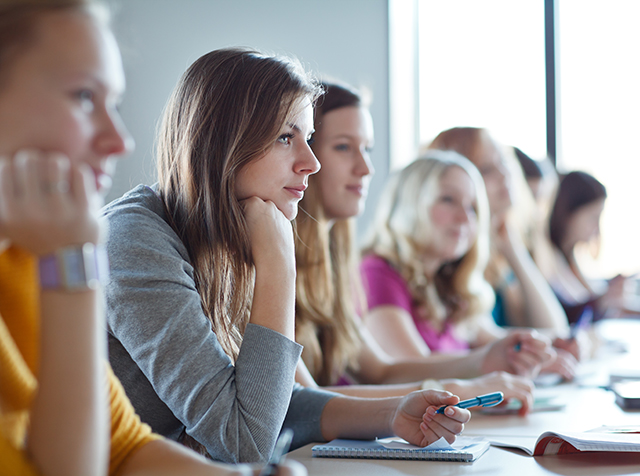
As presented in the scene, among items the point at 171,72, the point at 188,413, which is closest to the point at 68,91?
the point at 188,413

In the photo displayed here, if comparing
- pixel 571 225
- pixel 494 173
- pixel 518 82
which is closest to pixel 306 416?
pixel 494 173

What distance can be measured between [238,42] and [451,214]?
0.92 m

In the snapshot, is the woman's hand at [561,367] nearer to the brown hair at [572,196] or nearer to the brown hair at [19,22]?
the brown hair at [19,22]

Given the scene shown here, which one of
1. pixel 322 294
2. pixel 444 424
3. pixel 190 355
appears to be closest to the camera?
pixel 190 355

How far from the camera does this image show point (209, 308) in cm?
104

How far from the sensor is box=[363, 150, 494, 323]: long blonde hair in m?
2.15

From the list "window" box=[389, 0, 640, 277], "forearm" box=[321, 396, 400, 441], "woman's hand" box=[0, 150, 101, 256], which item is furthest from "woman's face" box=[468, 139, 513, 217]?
"woman's hand" box=[0, 150, 101, 256]

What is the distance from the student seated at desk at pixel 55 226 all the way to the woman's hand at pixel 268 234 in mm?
397

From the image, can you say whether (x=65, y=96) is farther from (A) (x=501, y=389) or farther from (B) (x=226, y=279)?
(A) (x=501, y=389)

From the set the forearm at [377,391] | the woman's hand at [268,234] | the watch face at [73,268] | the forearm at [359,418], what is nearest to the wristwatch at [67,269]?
the watch face at [73,268]

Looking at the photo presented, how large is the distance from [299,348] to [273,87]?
43 cm

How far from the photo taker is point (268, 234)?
103 centimetres

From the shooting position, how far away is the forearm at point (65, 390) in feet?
1.83

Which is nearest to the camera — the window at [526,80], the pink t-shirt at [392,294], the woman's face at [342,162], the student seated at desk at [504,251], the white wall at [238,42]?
the woman's face at [342,162]
